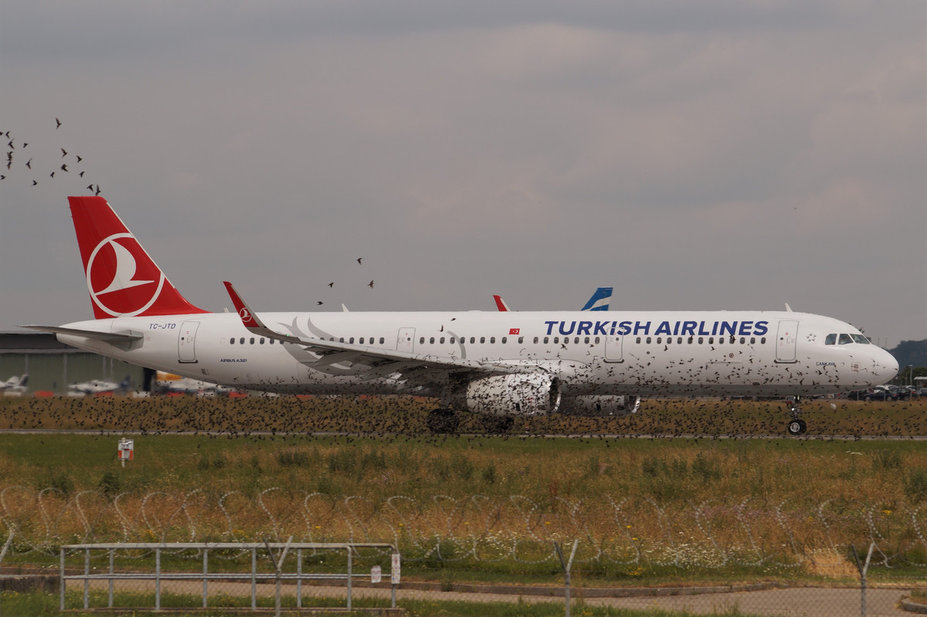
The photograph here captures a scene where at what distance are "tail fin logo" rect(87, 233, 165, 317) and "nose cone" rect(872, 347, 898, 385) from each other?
2584 centimetres

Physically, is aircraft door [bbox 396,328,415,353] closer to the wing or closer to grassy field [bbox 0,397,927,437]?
the wing

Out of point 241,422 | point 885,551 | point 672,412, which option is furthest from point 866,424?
point 885,551

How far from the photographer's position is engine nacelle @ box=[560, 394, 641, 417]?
4347 cm

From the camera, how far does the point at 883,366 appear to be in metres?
39.6

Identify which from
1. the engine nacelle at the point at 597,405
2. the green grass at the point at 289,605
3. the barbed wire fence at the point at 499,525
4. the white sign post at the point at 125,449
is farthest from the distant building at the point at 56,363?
the green grass at the point at 289,605

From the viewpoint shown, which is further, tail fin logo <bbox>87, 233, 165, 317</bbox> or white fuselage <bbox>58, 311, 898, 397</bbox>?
tail fin logo <bbox>87, 233, 165, 317</bbox>

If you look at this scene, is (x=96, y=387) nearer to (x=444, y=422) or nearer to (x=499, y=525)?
(x=444, y=422)

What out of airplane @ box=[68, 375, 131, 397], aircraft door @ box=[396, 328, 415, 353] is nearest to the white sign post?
aircraft door @ box=[396, 328, 415, 353]

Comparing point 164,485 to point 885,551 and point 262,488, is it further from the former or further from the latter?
point 885,551

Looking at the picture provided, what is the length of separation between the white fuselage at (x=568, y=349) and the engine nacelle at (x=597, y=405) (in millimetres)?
1456

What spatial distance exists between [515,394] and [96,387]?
30.7 meters

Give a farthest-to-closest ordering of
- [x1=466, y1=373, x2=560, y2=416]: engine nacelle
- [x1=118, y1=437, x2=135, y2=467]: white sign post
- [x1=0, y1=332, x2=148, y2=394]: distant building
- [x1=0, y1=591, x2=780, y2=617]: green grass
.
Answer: [x1=0, y1=332, x2=148, y2=394]: distant building → [x1=466, y1=373, x2=560, y2=416]: engine nacelle → [x1=118, y1=437, x2=135, y2=467]: white sign post → [x1=0, y1=591, x2=780, y2=617]: green grass

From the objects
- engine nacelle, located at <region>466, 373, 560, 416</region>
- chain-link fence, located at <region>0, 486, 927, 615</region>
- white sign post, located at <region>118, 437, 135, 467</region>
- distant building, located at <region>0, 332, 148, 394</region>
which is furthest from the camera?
distant building, located at <region>0, 332, 148, 394</region>

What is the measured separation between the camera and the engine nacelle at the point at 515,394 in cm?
3847
